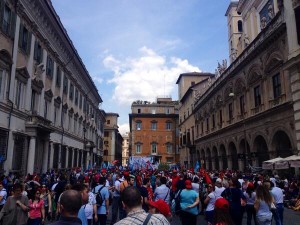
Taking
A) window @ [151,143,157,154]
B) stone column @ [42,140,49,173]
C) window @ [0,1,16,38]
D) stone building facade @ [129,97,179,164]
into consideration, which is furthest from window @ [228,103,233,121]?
window @ [151,143,157,154]

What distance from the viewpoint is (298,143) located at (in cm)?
1759

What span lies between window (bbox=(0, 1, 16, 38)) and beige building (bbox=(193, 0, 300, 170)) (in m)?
16.9

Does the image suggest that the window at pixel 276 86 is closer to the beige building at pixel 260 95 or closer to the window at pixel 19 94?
the beige building at pixel 260 95

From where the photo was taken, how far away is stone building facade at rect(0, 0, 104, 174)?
59.5ft

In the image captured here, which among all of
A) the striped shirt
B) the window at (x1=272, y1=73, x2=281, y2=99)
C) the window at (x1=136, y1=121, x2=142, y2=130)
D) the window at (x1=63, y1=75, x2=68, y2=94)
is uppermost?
the window at (x1=136, y1=121, x2=142, y2=130)

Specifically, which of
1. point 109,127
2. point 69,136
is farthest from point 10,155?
point 109,127

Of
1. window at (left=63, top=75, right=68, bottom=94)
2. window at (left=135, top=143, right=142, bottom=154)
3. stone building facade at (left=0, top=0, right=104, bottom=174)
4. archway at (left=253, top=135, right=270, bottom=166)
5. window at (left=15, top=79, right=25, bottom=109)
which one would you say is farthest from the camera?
window at (left=135, top=143, right=142, bottom=154)

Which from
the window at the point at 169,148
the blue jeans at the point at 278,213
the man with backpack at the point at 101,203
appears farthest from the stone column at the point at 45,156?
the window at the point at 169,148

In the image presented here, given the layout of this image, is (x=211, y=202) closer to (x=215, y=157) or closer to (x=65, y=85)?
(x=65, y=85)

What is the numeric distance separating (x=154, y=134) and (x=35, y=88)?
57.0 metres

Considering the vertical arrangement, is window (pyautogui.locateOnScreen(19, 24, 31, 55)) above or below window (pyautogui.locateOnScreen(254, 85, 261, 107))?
above

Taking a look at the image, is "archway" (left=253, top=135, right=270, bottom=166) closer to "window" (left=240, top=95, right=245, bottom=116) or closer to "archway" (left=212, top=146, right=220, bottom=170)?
"window" (left=240, top=95, right=245, bottom=116)

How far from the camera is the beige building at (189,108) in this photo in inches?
2095

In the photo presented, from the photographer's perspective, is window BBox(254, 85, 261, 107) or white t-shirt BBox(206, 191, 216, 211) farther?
window BBox(254, 85, 261, 107)
